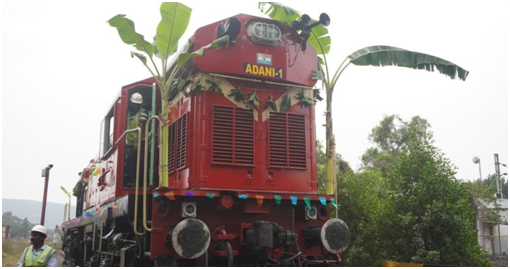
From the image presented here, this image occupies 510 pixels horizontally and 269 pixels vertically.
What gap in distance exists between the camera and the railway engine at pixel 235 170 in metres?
6.09

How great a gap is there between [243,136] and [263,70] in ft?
3.43

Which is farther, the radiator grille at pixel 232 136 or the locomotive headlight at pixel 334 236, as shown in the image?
the radiator grille at pixel 232 136

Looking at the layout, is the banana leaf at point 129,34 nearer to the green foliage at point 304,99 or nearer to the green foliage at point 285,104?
the green foliage at point 285,104

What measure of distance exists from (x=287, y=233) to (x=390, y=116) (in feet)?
84.5

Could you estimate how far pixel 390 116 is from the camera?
99.8 feet

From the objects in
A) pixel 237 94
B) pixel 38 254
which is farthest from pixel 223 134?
pixel 38 254

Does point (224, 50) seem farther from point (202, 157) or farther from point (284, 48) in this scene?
point (202, 157)

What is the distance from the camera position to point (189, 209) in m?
6.13

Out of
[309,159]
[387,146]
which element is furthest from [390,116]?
[309,159]

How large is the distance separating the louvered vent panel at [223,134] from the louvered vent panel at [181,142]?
0.56 meters

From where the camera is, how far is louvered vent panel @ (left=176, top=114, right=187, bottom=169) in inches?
278

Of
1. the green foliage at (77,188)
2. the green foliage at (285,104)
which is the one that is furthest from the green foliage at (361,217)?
the green foliage at (77,188)

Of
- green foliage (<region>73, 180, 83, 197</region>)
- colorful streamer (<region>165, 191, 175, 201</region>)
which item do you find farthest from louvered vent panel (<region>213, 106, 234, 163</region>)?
green foliage (<region>73, 180, 83, 197</region>)

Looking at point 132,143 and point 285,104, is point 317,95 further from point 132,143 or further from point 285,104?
point 132,143
